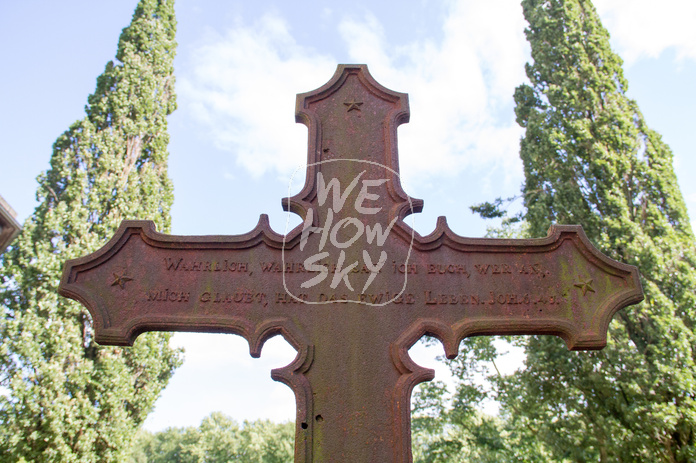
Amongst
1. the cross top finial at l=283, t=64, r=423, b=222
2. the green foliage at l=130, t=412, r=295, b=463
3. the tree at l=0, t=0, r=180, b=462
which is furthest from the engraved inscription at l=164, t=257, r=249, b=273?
the green foliage at l=130, t=412, r=295, b=463

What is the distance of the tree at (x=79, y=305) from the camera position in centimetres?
839

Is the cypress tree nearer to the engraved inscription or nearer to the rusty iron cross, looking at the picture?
the rusty iron cross

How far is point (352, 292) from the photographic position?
2938mm

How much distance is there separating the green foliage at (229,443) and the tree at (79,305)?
105 ft

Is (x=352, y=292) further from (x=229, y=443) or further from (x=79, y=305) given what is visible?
(x=229, y=443)

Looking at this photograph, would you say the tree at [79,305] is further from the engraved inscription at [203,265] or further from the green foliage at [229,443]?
the green foliage at [229,443]

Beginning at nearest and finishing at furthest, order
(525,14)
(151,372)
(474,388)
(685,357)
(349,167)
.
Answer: (349,167)
(685,357)
(151,372)
(525,14)
(474,388)

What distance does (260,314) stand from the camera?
2.85m

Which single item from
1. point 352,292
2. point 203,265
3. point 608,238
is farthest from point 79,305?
point 608,238

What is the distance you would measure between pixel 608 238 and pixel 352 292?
26.4 feet

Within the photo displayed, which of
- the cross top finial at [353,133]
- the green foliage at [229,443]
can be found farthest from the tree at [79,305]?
the green foliage at [229,443]

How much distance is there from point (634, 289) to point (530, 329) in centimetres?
76

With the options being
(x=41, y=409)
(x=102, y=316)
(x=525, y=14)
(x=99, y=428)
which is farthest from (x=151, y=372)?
(x=525, y=14)

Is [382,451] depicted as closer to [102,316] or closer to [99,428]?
[102,316]
